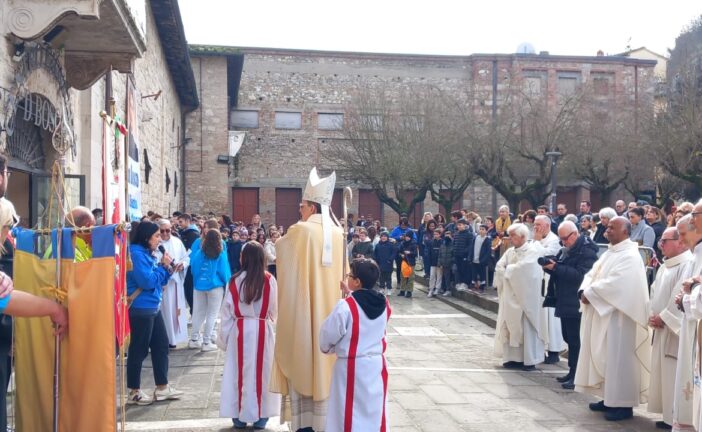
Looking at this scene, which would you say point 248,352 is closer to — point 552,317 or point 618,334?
point 618,334

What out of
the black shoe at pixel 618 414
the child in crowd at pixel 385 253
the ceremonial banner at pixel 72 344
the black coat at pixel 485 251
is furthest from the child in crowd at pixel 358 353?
the child in crowd at pixel 385 253

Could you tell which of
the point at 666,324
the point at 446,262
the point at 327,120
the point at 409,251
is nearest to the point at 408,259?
the point at 409,251

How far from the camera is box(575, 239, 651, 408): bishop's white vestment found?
6.45 m

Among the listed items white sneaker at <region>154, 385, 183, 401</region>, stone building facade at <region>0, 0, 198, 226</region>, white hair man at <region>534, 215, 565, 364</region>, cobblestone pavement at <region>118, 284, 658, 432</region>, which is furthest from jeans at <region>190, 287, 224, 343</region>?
white hair man at <region>534, 215, 565, 364</region>

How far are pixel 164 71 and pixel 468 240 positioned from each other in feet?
38.5

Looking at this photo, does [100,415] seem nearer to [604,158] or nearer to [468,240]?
[468,240]

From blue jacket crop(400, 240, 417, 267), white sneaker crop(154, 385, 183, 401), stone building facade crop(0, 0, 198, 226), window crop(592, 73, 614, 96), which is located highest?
window crop(592, 73, 614, 96)

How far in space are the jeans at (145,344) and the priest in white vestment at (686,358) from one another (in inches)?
176

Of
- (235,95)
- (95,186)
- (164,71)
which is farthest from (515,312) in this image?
(235,95)

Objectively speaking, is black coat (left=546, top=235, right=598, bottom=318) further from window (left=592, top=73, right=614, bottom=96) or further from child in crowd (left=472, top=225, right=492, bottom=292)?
window (left=592, top=73, right=614, bottom=96)

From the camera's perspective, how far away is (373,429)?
188 inches

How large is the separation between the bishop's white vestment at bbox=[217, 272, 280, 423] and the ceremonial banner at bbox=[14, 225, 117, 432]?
1.87 metres

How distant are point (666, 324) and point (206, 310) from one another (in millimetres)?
5987

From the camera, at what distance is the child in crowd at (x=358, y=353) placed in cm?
468
